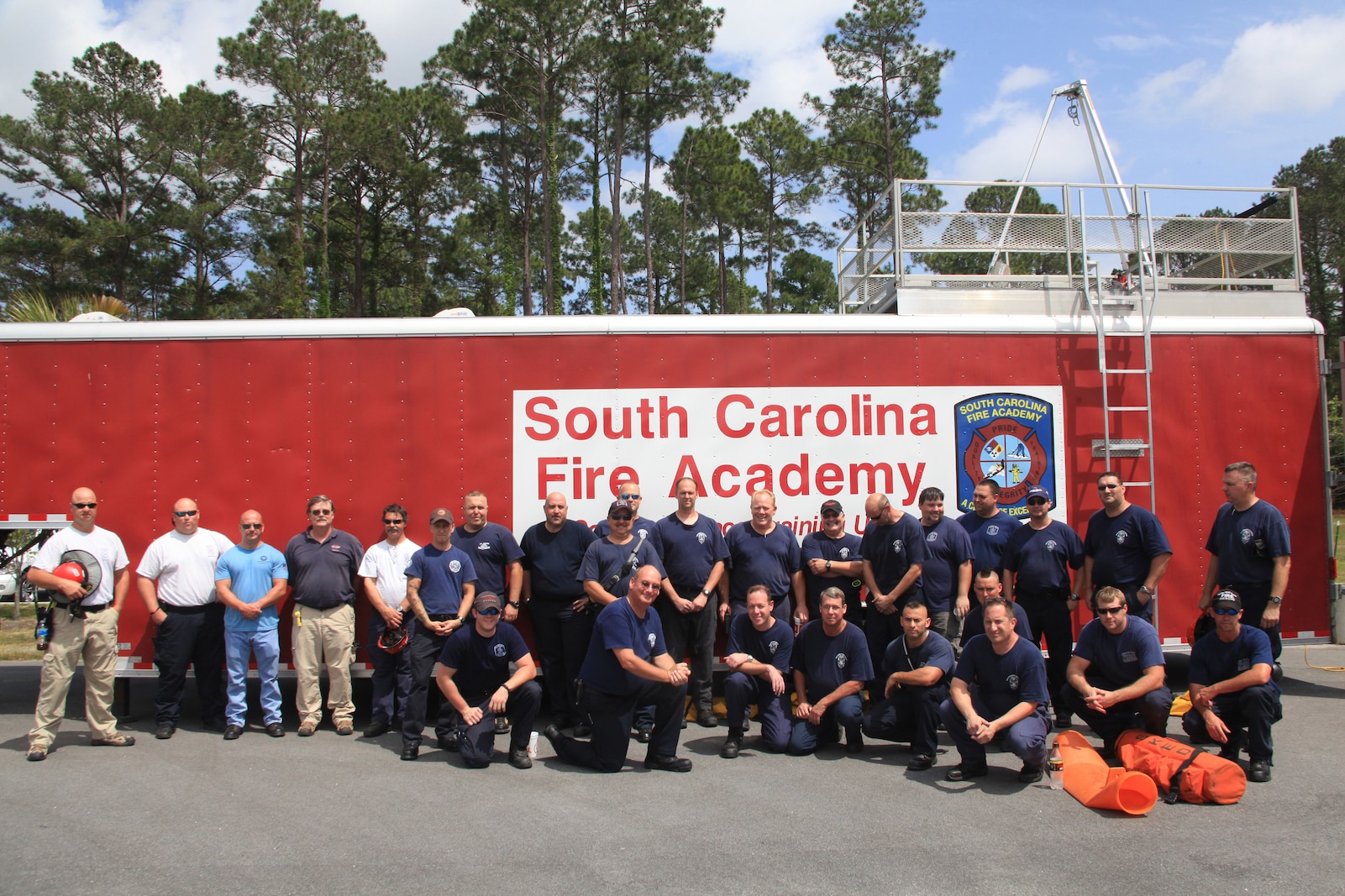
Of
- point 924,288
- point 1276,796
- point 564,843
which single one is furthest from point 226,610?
point 1276,796

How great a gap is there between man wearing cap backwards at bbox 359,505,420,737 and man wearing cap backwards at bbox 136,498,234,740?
3.85ft

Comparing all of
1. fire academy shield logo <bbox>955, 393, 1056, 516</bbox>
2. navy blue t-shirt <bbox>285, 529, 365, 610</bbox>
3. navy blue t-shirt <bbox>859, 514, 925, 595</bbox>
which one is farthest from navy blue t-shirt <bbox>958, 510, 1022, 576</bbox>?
navy blue t-shirt <bbox>285, 529, 365, 610</bbox>

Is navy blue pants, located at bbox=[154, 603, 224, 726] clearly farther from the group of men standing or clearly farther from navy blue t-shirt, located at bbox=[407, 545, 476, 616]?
navy blue t-shirt, located at bbox=[407, 545, 476, 616]

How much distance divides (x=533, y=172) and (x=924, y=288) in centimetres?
2793

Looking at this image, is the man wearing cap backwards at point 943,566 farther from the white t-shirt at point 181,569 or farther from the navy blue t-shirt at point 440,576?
the white t-shirt at point 181,569

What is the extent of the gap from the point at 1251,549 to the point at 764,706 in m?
3.72

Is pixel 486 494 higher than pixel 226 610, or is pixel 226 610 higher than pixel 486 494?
pixel 486 494

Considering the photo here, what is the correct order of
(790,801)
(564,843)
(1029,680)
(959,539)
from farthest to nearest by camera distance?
(959,539) < (1029,680) < (790,801) < (564,843)

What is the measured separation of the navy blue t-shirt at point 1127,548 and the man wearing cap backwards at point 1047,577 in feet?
0.61

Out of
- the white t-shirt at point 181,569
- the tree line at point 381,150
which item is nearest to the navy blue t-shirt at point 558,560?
the white t-shirt at point 181,569

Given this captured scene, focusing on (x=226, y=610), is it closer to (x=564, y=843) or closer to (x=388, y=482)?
(x=388, y=482)

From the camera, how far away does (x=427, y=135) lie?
31.2m

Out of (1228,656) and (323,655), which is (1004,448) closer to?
(1228,656)

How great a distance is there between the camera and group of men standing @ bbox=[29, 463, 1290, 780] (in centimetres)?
599
